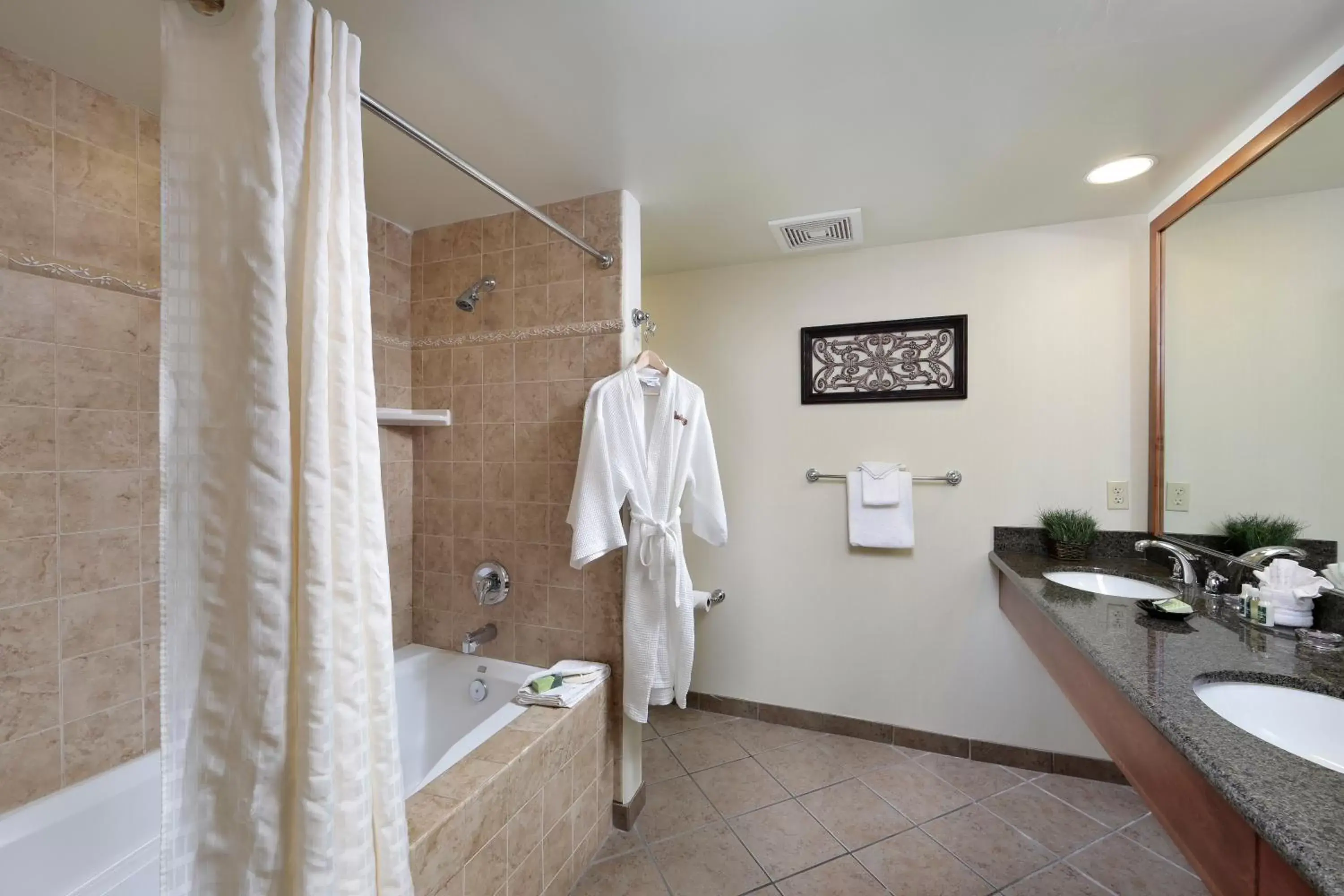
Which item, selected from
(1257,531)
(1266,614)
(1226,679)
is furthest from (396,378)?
(1257,531)

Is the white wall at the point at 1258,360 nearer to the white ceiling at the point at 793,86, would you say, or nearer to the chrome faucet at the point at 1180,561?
the chrome faucet at the point at 1180,561

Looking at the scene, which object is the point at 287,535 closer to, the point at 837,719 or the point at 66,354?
the point at 66,354

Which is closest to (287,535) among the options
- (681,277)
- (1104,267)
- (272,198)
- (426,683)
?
(272,198)

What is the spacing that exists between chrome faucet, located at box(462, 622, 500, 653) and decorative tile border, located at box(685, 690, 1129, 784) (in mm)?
1184

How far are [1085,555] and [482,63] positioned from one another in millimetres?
2647

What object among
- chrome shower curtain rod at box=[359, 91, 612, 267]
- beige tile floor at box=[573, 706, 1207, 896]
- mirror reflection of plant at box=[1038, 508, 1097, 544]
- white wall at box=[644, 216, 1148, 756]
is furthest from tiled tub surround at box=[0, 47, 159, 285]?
mirror reflection of plant at box=[1038, 508, 1097, 544]

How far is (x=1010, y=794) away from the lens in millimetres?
1972

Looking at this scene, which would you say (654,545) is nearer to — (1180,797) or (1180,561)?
(1180,797)

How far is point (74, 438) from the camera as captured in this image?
50.4 inches

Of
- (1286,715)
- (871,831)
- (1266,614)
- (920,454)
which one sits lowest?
(871,831)

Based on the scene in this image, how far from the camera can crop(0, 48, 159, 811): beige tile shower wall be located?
1.19 m

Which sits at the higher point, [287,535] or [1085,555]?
[287,535]

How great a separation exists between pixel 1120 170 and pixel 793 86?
4.11 ft

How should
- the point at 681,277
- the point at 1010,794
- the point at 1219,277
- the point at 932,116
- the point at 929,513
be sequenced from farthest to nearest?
the point at 681,277, the point at 929,513, the point at 1010,794, the point at 1219,277, the point at 932,116
